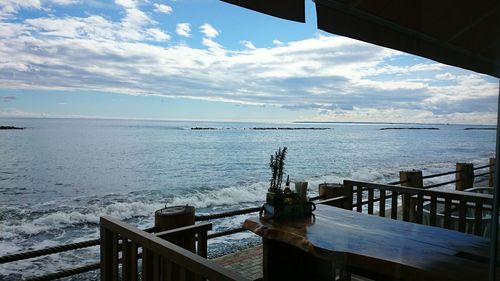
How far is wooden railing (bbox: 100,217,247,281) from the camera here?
143cm

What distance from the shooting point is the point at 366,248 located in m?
1.80

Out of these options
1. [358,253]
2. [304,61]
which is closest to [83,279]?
[304,61]

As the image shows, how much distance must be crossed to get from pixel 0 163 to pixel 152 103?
14517 millimetres

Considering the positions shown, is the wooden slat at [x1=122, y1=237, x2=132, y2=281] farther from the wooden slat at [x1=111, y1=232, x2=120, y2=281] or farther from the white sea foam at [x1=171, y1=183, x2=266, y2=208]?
the white sea foam at [x1=171, y1=183, x2=266, y2=208]

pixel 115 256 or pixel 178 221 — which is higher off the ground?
pixel 178 221

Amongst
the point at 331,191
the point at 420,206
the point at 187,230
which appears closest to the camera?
the point at 187,230

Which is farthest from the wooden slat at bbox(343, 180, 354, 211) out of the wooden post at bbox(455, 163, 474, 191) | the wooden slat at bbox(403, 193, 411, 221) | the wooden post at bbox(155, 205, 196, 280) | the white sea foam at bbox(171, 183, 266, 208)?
the white sea foam at bbox(171, 183, 266, 208)

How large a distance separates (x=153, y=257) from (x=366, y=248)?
45.3 inches

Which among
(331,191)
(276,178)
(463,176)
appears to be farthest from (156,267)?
(463,176)

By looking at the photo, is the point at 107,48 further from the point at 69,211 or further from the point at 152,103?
the point at 152,103

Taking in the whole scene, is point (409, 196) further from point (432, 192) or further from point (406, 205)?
point (432, 192)

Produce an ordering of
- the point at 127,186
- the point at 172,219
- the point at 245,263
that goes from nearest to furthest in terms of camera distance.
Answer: the point at 172,219
the point at 245,263
the point at 127,186

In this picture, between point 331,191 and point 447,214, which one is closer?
point 447,214

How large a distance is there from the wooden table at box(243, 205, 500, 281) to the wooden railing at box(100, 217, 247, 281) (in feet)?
1.82
